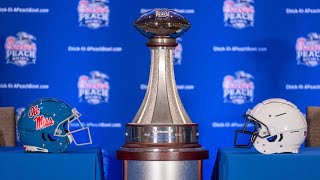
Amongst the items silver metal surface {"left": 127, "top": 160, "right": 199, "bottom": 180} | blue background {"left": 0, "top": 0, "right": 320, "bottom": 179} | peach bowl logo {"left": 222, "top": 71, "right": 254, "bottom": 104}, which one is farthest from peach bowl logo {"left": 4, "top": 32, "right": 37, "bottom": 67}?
silver metal surface {"left": 127, "top": 160, "right": 199, "bottom": 180}

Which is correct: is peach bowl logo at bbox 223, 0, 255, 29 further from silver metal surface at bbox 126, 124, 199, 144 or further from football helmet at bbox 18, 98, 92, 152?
football helmet at bbox 18, 98, 92, 152

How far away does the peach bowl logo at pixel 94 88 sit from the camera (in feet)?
17.0

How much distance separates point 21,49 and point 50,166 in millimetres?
2354

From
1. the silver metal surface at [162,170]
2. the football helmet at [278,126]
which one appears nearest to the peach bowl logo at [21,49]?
the silver metal surface at [162,170]

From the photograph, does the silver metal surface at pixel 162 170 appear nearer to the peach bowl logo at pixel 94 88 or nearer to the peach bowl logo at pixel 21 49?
the peach bowl logo at pixel 94 88

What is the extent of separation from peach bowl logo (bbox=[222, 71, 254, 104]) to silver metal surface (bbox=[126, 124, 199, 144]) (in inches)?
77.1

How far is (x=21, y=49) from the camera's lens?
5.18 m

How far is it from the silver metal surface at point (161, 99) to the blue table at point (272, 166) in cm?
39

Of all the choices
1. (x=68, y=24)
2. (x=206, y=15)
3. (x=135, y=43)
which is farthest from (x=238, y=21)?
(x=68, y=24)

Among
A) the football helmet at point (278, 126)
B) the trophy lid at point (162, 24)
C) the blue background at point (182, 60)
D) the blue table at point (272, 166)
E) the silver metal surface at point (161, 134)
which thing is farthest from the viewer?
the blue background at point (182, 60)

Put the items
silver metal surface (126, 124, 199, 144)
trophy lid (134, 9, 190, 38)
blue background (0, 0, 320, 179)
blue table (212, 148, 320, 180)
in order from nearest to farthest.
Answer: blue table (212, 148, 320, 180)
silver metal surface (126, 124, 199, 144)
trophy lid (134, 9, 190, 38)
blue background (0, 0, 320, 179)

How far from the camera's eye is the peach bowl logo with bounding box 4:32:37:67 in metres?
5.17

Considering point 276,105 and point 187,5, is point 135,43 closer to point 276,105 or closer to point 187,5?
point 187,5

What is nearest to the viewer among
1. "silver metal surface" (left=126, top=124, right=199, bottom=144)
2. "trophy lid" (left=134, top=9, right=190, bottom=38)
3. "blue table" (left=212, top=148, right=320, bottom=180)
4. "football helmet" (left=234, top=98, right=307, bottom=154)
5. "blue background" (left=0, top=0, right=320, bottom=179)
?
"blue table" (left=212, top=148, right=320, bottom=180)
